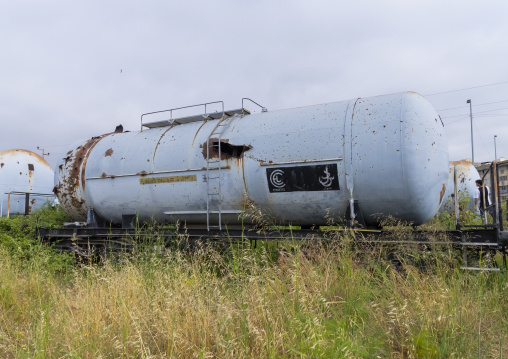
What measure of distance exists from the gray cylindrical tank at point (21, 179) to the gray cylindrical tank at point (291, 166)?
1023 cm

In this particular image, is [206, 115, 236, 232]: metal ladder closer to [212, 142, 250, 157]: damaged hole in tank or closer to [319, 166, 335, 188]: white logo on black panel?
[212, 142, 250, 157]: damaged hole in tank

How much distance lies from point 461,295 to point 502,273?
5.62ft

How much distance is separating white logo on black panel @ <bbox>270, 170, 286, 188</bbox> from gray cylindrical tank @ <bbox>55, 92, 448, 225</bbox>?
0.02 m

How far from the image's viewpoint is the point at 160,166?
7973mm

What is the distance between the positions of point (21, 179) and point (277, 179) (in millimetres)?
15762

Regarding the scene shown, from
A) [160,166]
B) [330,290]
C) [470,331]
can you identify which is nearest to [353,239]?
[330,290]

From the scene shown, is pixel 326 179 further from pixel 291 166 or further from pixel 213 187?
pixel 213 187

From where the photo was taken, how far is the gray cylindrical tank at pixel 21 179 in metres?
16.6

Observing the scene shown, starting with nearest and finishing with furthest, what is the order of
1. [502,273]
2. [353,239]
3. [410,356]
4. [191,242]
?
1. [410,356]
2. [502,273]
3. [353,239]
4. [191,242]

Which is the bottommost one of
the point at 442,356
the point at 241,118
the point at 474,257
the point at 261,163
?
the point at 442,356

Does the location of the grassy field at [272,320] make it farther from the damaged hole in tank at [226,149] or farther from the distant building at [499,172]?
the damaged hole in tank at [226,149]

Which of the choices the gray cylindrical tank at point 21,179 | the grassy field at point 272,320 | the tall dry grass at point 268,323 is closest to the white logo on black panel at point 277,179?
the grassy field at point 272,320

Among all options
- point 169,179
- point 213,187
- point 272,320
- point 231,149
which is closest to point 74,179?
point 169,179

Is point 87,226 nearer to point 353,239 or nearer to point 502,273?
point 353,239
